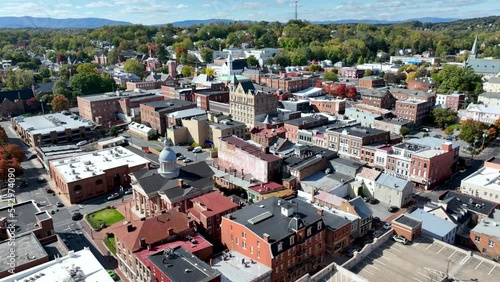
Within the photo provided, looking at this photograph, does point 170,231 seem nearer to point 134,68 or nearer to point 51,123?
point 51,123

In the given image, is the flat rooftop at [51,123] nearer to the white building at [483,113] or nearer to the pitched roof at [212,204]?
the pitched roof at [212,204]

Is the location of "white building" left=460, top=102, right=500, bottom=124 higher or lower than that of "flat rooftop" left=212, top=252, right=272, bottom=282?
higher

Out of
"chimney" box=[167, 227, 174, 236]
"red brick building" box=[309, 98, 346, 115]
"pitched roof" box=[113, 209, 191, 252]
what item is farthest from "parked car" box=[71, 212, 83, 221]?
"red brick building" box=[309, 98, 346, 115]

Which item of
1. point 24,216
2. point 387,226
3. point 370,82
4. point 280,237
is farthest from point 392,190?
point 370,82

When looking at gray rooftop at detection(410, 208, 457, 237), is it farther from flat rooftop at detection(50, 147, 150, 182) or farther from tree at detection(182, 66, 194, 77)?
tree at detection(182, 66, 194, 77)

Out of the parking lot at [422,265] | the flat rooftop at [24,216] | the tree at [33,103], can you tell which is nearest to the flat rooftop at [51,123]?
the tree at [33,103]

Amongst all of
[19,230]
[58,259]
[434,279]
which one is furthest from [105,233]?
[434,279]
